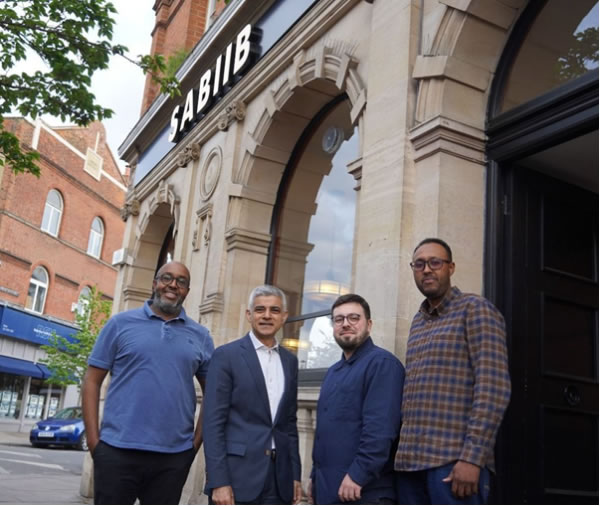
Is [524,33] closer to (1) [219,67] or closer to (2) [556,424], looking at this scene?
(2) [556,424]

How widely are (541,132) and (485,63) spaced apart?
0.88m

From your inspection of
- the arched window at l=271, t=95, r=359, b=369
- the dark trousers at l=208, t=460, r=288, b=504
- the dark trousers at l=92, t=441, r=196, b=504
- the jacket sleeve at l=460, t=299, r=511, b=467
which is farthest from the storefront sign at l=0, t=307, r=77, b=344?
A: the jacket sleeve at l=460, t=299, r=511, b=467

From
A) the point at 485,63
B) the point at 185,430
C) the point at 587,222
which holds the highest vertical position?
the point at 485,63

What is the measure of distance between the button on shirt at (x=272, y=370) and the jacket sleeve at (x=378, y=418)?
17.8 inches

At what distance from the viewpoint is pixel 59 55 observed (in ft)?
25.4

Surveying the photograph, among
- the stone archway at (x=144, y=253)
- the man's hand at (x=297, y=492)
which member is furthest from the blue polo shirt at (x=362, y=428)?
the stone archway at (x=144, y=253)

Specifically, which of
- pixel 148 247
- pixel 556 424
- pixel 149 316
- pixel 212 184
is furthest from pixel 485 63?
pixel 148 247

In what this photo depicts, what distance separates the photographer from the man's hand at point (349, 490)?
3.18 metres

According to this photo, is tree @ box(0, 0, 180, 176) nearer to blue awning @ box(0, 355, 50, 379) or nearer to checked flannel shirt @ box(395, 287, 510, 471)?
checked flannel shirt @ box(395, 287, 510, 471)

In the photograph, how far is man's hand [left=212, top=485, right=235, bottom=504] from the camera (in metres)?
3.10

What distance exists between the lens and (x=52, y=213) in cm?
2933

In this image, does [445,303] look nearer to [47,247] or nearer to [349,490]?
[349,490]

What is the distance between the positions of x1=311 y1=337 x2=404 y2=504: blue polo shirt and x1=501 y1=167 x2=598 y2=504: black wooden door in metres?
1.31

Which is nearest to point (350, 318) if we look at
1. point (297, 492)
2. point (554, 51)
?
point (297, 492)
